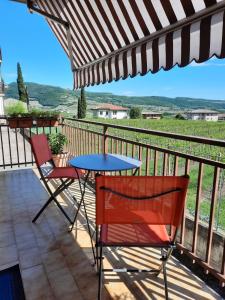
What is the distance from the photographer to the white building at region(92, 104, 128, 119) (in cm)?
8562

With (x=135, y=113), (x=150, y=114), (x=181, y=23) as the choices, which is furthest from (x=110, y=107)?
(x=181, y=23)

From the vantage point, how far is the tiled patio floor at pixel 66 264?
183 centimetres

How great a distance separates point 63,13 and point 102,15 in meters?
0.99

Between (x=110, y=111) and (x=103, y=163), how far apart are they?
86167 mm

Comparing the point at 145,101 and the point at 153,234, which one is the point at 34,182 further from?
the point at 145,101

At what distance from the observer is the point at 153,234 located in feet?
5.49

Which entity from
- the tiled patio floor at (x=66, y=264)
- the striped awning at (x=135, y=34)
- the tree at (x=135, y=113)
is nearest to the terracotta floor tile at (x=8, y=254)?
the tiled patio floor at (x=66, y=264)

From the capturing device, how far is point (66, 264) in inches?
83.0

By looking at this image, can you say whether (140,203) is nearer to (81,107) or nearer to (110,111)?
(81,107)

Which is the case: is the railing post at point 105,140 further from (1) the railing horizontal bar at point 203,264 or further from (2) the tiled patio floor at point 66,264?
(1) the railing horizontal bar at point 203,264

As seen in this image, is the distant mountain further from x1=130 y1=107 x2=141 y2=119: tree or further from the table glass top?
the table glass top

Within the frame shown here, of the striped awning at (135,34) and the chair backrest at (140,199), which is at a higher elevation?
the striped awning at (135,34)

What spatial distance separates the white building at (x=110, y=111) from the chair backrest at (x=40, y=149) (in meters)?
82.4

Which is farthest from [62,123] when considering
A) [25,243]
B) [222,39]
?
→ [222,39]
